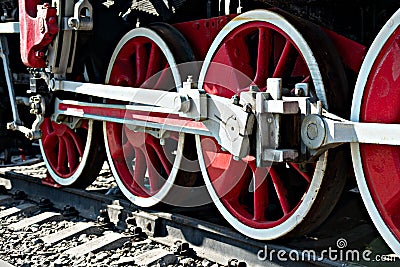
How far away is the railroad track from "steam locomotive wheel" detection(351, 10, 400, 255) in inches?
10.7

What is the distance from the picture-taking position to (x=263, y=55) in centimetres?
324

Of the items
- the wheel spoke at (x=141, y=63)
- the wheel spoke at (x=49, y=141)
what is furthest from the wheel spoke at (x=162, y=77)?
the wheel spoke at (x=49, y=141)

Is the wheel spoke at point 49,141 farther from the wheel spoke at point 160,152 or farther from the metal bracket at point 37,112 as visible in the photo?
the wheel spoke at point 160,152

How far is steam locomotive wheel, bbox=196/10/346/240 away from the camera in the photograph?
290 centimetres

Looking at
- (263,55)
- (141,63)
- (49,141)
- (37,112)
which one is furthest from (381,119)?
(49,141)

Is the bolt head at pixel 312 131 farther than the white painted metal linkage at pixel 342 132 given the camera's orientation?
Yes

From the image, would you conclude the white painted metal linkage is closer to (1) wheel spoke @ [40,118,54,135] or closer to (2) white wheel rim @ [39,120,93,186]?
(2) white wheel rim @ [39,120,93,186]

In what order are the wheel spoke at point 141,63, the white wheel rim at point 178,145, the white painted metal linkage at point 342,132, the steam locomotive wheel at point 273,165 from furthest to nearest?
the wheel spoke at point 141,63
the white wheel rim at point 178,145
the steam locomotive wheel at point 273,165
the white painted metal linkage at point 342,132

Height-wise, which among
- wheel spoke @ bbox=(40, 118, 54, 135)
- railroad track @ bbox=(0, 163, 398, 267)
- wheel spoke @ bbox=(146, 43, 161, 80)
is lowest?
railroad track @ bbox=(0, 163, 398, 267)

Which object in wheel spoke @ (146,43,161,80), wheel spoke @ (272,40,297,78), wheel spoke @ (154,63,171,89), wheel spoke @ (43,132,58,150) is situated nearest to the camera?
wheel spoke @ (272,40,297,78)

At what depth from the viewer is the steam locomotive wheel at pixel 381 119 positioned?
262 centimetres

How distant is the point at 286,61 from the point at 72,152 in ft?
6.91

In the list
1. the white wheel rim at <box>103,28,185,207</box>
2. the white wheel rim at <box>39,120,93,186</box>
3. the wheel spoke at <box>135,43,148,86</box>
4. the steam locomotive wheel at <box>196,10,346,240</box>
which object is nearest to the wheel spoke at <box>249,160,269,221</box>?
the steam locomotive wheel at <box>196,10,346,240</box>

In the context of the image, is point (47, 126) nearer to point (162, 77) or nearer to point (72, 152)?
point (72, 152)
